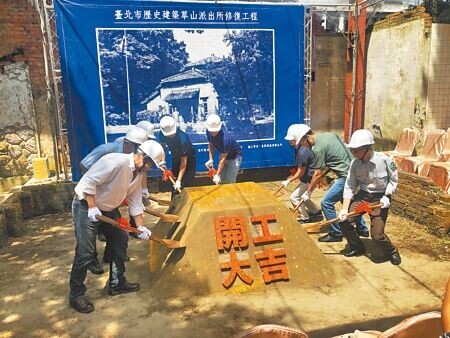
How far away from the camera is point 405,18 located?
9180mm

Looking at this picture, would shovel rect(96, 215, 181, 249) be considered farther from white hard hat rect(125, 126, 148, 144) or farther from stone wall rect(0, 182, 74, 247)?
stone wall rect(0, 182, 74, 247)

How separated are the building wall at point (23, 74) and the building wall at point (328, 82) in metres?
6.62

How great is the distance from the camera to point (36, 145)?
910 cm

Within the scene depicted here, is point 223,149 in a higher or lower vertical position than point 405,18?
lower

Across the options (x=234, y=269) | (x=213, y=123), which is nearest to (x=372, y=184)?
(x=234, y=269)

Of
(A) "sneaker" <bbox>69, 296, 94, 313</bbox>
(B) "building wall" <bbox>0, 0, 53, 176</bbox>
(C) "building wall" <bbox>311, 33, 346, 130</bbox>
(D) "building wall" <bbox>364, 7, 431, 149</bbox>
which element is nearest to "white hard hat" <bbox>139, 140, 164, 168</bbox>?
(A) "sneaker" <bbox>69, 296, 94, 313</bbox>

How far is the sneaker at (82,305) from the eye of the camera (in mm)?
4309

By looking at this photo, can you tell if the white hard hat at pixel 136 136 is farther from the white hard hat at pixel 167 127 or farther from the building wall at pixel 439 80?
the building wall at pixel 439 80

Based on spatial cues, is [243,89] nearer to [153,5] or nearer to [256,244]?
[153,5]

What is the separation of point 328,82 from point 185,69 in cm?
409

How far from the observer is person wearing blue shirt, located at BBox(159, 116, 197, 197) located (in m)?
6.71

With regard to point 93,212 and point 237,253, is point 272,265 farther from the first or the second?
point 93,212

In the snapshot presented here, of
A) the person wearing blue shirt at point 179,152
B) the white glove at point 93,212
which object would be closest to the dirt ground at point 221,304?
the white glove at point 93,212

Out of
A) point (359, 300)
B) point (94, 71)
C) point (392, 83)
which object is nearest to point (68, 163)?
point (94, 71)
